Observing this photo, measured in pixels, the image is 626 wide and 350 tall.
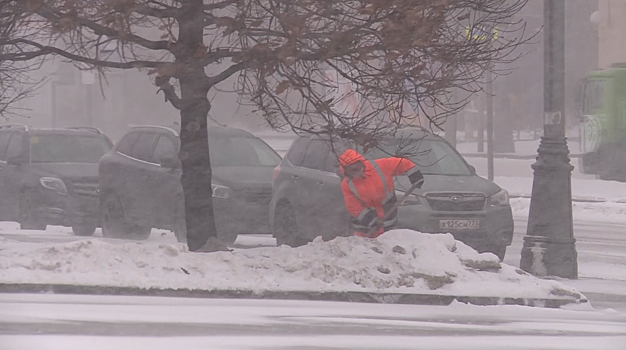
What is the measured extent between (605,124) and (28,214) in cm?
2116

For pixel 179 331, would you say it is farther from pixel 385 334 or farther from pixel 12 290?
pixel 12 290

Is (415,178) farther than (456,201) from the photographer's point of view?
No

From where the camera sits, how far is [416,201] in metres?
13.4

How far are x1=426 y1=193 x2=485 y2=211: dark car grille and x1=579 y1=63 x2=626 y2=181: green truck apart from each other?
20.6 m

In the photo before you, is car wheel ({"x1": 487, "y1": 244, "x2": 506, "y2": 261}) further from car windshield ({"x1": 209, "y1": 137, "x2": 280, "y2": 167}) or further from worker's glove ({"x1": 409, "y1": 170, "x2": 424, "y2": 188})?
car windshield ({"x1": 209, "y1": 137, "x2": 280, "y2": 167})

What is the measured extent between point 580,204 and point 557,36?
1249 centimetres

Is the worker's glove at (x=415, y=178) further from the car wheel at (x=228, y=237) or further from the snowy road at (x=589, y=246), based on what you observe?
the car wheel at (x=228, y=237)

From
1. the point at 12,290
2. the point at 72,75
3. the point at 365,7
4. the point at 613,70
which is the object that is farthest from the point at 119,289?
the point at 72,75

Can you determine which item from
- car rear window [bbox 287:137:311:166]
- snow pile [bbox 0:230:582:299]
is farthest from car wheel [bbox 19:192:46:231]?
snow pile [bbox 0:230:582:299]

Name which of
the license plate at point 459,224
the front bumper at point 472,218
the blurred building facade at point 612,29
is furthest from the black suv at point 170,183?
the blurred building facade at point 612,29

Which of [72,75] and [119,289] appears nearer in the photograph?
[119,289]

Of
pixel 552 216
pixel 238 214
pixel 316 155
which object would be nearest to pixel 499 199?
pixel 552 216

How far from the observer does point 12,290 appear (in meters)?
8.60

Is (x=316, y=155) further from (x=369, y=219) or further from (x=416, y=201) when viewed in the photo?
(x=369, y=219)
